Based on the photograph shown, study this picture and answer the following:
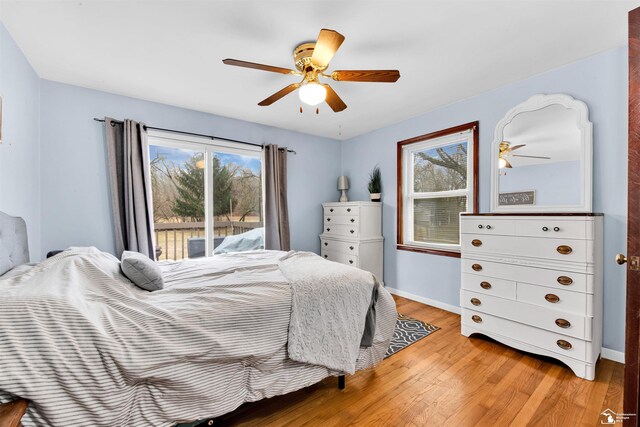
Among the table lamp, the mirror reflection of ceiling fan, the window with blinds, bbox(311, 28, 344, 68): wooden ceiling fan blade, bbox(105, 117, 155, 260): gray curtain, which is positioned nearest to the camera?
bbox(311, 28, 344, 68): wooden ceiling fan blade

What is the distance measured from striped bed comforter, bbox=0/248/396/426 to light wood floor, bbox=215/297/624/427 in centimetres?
21

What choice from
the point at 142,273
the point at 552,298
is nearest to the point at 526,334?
the point at 552,298

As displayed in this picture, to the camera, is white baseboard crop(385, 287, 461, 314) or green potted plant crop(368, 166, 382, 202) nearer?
white baseboard crop(385, 287, 461, 314)

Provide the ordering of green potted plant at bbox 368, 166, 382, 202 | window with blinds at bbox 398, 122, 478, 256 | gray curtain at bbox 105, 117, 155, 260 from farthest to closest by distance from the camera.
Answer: green potted plant at bbox 368, 166, 382, 202, window with blinds at bbox 398, 122, 478, 256, gray curtain at bbox 105, 117, 155, 260

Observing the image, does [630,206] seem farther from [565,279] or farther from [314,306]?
[314,306]

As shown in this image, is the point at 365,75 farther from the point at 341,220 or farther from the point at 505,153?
the point at 341,220

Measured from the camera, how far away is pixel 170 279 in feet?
6.34

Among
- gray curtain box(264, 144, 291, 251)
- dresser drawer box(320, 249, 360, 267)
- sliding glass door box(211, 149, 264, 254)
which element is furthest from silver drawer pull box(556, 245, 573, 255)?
sliding glass door box(211, 149, 264, 254)

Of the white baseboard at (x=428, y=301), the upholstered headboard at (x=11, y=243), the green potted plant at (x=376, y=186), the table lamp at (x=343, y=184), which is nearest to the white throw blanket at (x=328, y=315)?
the upholstered headboard at (x=11, y=243)

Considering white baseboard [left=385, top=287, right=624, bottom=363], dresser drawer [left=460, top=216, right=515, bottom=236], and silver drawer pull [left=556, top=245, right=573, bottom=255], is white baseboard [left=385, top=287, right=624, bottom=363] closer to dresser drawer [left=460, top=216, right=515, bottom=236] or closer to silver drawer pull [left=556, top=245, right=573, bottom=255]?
silver drawer pull [left=556, top=245, right=573, bottom=255]

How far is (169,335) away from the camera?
124cm

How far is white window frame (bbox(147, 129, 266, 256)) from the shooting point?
3.19 metres

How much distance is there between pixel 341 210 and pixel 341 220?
15cm

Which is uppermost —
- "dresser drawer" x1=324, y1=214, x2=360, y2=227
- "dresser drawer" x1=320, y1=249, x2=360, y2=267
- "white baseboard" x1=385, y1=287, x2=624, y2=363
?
"dresser drawer" x1=324, y1=214, x2=360, y2=227
